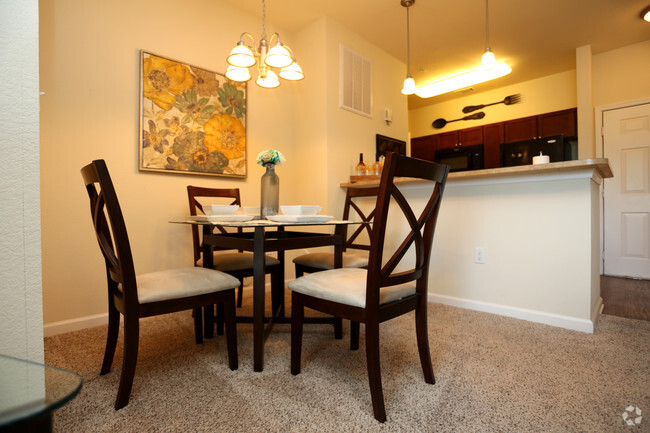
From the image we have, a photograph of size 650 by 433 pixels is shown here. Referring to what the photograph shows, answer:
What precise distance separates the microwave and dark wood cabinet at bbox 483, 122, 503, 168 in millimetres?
97

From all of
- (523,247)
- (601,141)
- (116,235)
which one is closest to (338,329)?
(116,235)

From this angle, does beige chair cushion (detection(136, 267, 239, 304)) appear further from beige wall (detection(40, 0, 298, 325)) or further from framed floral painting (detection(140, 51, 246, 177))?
framed floral painting (detection(140, 51, 246, 177))

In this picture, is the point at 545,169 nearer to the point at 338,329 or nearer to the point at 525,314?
the point at 525,314

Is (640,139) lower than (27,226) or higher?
higher

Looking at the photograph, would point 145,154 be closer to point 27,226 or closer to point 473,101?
point 27,226

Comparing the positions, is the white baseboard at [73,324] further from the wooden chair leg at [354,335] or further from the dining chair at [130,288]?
the wooden chair leg at [354,335]

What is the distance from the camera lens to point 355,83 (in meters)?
3.38

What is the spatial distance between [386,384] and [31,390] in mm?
1233

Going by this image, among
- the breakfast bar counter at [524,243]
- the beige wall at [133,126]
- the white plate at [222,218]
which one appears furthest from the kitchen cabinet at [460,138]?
the white plate at [222,218]

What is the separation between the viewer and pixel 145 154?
2328 millimetres

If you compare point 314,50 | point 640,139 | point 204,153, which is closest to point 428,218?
point 204,153

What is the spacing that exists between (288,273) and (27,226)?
2479 mm

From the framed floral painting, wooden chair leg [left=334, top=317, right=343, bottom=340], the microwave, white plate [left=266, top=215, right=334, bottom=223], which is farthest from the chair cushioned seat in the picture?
the microwave

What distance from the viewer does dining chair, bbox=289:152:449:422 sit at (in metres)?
1.12
